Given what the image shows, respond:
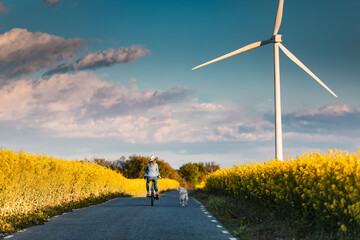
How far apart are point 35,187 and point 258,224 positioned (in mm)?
7983

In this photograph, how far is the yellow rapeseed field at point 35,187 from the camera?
44.1 feet

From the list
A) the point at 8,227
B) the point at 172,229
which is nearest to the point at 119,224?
the point at 172,229

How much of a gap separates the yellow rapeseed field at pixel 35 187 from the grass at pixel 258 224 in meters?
5.84

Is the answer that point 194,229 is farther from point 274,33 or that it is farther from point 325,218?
point 274,33

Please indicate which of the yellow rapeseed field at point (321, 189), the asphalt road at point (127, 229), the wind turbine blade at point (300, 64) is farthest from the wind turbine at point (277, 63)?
the asphalt road at point (127, 229)

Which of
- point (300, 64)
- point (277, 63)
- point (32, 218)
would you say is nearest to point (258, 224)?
point (32, 218)

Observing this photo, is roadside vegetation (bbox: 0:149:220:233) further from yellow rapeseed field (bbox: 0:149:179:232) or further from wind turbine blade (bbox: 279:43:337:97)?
wind turbine blade (bbox: 279:43:337:97)

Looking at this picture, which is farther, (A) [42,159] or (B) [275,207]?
(A) [42,159]

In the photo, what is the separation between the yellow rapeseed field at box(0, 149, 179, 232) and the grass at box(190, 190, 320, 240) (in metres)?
5.84

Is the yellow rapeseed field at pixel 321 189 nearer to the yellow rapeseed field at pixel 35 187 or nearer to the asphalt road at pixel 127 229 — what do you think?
the asphalt road at pixel 127 229

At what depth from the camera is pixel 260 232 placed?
11.5 metres

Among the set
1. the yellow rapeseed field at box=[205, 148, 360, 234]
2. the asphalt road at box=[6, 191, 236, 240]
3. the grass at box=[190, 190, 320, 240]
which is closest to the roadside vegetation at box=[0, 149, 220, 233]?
the asphalt road at box=[6, 191, 236, 240]

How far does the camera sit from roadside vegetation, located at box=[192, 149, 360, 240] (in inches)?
346

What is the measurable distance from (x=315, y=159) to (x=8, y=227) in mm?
8075
